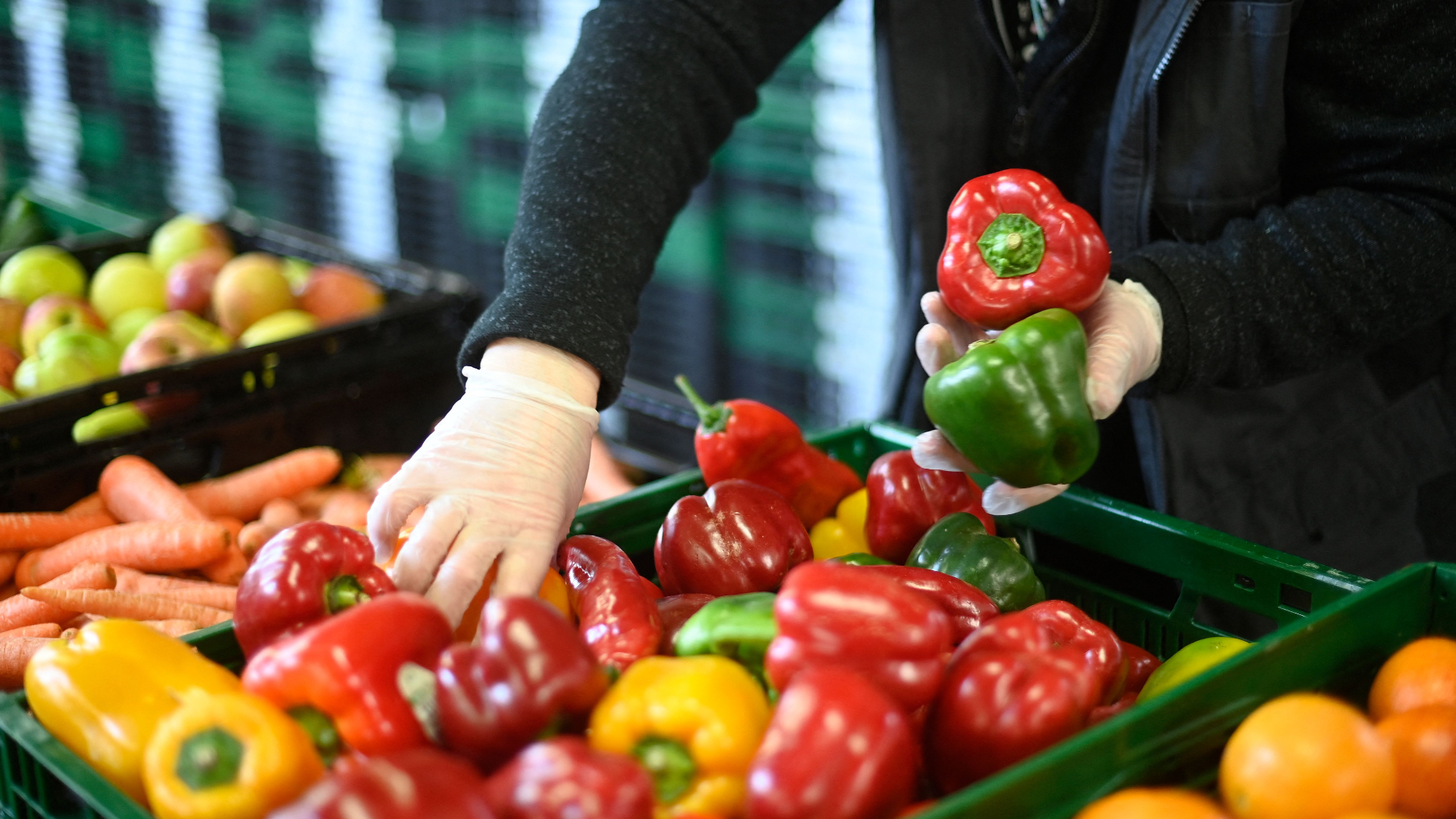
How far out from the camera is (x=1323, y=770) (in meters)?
0.87

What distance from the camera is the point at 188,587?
1.70 m

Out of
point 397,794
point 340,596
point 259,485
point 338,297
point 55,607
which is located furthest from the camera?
point 338,297

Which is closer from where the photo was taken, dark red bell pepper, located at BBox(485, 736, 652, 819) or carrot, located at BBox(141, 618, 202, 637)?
dark red bell pepper, located at BBox(485, 736, 652, 819)

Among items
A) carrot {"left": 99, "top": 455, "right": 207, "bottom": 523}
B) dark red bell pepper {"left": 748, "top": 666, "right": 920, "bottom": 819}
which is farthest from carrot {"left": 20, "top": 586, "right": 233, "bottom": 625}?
dark red bell pepper {"left": 748, "top": 666, "right": 920, "bottom": 819}

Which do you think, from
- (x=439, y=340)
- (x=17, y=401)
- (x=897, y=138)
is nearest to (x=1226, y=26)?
(x=897, y=138)

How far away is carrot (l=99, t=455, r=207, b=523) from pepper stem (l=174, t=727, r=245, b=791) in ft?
3.41

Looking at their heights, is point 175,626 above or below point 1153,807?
below

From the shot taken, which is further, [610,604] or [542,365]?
[542,365]

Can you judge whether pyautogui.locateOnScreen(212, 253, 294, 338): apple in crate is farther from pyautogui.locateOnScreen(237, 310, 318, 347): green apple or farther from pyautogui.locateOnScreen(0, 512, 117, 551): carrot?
pyautogui.locateOnScreen(0, 512, 117, 551): carrot

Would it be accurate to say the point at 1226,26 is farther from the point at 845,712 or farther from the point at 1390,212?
the point at 845,712

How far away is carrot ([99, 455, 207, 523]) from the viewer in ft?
5.97

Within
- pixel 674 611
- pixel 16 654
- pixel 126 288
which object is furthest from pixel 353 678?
pixel 126 288

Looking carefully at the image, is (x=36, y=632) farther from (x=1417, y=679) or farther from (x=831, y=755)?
(x=1417, y=679)

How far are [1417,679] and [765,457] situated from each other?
769mm
